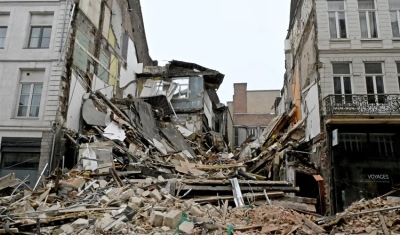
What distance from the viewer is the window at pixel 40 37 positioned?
1505 centimetres

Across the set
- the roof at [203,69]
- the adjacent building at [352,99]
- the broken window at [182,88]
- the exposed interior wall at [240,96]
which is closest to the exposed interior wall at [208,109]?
the roof at [203,69]

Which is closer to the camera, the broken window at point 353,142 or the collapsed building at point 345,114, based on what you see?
the collapsed building at point 345,114

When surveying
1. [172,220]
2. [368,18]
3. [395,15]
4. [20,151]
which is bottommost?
[172,220]

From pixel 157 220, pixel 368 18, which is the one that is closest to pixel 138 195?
pixel 157 220

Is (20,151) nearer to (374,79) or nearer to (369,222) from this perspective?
(369,222)

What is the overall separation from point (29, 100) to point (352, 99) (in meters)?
14.5

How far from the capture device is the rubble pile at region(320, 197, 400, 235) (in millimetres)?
6229

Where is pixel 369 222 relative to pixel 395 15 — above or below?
below

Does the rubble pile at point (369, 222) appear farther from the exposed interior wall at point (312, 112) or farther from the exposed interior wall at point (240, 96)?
the exposed interior wall at point (240, 96)

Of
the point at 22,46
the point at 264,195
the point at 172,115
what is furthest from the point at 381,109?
the point at 22,46

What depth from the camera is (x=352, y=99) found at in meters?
15.1

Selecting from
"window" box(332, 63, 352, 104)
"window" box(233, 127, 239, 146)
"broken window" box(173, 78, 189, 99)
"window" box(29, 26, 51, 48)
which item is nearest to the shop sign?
"window" box(332, 63, 352, 104)

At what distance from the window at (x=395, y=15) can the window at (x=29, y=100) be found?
55.2 ft

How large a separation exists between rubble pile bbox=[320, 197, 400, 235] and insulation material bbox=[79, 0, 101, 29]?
568 inches
